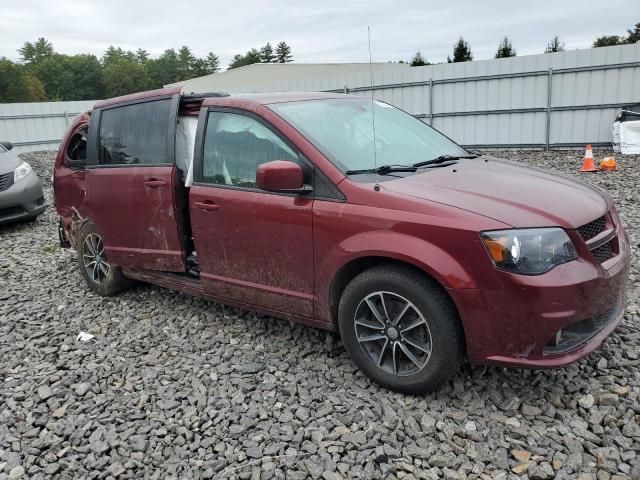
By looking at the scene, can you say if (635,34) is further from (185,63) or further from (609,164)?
(185,63)

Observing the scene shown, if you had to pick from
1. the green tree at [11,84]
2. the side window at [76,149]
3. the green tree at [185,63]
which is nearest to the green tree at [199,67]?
the green tree at [185,63]

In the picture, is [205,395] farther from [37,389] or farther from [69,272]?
[69,272]

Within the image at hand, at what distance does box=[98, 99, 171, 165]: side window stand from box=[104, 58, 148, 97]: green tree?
264 ft

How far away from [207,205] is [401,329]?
64.4 inches

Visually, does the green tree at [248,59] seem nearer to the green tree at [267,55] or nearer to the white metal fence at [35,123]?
the green tree at [267,55]

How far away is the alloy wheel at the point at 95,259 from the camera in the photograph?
4922 millimetres

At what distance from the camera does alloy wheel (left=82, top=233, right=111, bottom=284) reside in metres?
4.92

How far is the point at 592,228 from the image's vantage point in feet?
9.09

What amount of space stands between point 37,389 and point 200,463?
149 cm

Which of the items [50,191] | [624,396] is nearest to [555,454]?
[624,396]

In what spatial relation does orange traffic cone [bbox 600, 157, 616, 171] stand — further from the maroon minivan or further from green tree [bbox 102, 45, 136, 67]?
green tree [bbox 102, 45, 136, 67]

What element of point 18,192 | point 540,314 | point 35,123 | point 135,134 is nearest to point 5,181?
point 18,192

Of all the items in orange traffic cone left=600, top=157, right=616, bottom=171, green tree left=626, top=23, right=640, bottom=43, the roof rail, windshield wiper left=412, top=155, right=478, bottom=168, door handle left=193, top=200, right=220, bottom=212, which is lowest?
orange traffic cone left=600, top=157, right=616, bottom=171

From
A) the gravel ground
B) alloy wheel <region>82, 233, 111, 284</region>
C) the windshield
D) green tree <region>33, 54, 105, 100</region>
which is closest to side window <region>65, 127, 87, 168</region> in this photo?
alloy wheel <region>82, 233, 111, 284</region>
